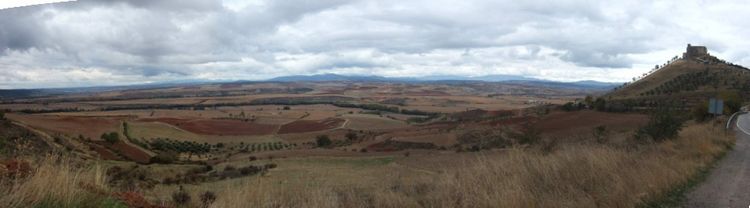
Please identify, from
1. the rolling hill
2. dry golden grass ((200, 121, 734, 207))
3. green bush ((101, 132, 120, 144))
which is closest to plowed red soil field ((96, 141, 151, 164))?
green bush ((101, 132, 120, 144))

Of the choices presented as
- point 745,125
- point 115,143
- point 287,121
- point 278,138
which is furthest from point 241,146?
point 745,125

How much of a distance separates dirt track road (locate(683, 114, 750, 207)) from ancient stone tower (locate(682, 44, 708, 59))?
392ft

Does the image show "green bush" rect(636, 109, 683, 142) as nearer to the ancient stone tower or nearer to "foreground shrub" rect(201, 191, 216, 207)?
"foreground shrub" rect(201, 191, 216, 207)

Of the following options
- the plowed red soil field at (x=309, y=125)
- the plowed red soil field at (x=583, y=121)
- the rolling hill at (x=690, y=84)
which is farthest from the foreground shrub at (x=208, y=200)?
the plowed red soil field at (x=309, y=125)

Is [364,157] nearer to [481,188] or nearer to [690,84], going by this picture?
[481,188]

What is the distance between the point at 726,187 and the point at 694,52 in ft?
430

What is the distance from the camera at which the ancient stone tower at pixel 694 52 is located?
122188 millimetres

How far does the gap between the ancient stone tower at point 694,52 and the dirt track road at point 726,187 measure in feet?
392

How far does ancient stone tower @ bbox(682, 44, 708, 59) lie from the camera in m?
122

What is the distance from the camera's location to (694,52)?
12425cm

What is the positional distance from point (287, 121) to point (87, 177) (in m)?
106

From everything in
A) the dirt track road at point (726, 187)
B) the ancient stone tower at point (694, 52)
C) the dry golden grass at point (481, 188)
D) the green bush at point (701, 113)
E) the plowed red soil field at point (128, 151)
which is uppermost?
the ancient stone tower at point (694, 52)

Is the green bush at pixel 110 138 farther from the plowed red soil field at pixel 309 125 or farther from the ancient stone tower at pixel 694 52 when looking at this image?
the ancient stone tower at pixel 694 52

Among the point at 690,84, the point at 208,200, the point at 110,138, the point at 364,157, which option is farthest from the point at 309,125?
the point at 208,200
